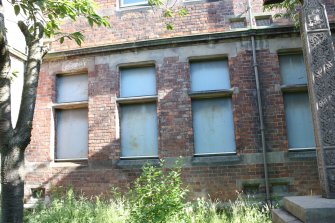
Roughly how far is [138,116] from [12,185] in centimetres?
399

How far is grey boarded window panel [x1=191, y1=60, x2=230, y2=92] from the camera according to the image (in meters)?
7.34

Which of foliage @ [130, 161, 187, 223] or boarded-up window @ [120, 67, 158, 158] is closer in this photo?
foliage @ [130, 161, 187, 223]

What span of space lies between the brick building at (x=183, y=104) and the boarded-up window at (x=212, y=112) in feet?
0.07

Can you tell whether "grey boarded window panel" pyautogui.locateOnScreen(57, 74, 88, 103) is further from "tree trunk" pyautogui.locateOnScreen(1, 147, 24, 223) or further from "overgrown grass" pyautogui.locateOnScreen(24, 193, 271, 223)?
"tree trunk" pyautogui.locateOnScreen(1, 147, 24, 223)

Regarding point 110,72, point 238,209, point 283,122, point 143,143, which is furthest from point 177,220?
point 110,72

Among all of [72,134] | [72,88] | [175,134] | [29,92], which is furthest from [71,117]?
[29,92]

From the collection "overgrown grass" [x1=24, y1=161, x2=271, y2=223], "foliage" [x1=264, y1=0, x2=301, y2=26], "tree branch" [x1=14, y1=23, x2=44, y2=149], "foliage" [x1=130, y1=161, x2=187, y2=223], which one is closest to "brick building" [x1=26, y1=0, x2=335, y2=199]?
"foliage" [x1=264, y1=0, x2=301, y2=26]

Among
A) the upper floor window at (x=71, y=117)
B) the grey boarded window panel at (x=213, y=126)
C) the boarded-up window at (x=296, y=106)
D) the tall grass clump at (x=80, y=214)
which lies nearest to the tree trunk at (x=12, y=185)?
the tall grass clump at (x=80, y=214)

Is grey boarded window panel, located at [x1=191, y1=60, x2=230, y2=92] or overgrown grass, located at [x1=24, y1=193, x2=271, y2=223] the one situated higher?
grey boarded window panel, located at [x1=191, y1=60, x2=230, y2=92]

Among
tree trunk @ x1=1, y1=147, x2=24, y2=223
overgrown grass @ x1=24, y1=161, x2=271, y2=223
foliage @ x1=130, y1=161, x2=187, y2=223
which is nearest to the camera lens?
tree trunk @ x1=1, y1=147, x2=24, y2=223

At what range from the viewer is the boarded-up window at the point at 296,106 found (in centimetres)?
691

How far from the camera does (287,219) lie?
330 centimetres

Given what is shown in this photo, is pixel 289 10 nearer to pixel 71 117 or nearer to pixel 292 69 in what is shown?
pixel 292 69

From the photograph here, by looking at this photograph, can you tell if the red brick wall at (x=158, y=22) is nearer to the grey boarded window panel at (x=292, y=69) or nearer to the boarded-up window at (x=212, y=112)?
the grey boarded window panel at (x=292, y=69)
